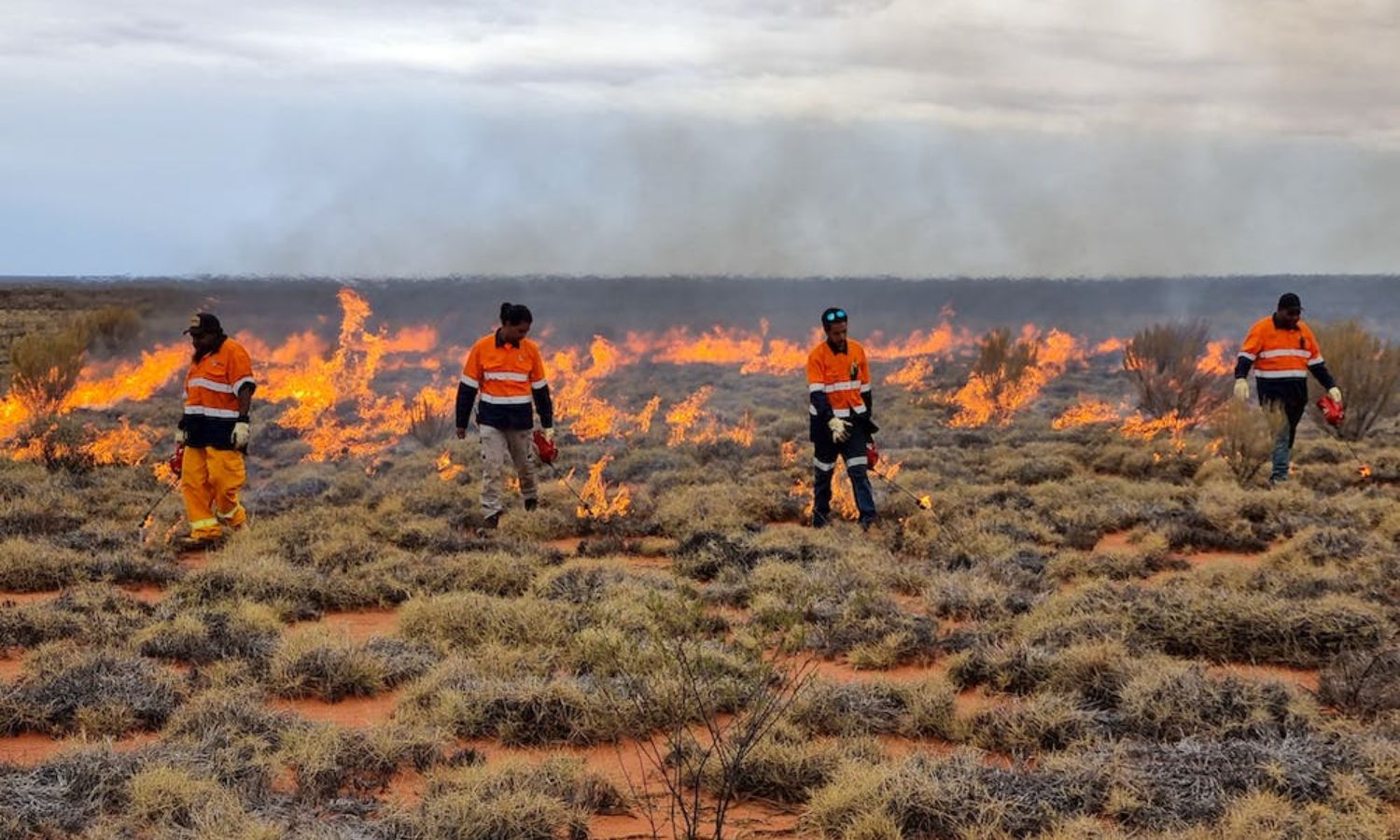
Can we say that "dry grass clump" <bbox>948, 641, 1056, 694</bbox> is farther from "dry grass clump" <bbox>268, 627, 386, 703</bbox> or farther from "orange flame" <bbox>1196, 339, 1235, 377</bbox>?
"orange flame" <bbox>1196, 339, 1235, 377</bbox>

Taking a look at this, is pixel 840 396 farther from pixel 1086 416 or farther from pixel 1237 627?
pixel 1086 416

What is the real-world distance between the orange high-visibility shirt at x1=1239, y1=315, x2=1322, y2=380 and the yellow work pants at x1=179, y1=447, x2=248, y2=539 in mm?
10148

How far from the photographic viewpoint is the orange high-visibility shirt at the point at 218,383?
9.20 metres

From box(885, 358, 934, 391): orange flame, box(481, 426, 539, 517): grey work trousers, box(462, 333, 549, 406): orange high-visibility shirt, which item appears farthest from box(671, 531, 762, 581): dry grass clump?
box(885, 358, 934, 391): orange flame

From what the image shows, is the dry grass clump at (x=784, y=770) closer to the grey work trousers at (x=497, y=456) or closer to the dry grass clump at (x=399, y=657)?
the dry grass clump at (x=399, y=657)

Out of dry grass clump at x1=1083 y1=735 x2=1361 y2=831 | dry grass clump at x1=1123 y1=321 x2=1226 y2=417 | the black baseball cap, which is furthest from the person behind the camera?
dry grass clump at x1=1123 y1=321 x2=1226 y2=417

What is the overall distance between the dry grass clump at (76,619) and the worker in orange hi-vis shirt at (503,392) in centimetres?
331

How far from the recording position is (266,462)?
55.1 ft

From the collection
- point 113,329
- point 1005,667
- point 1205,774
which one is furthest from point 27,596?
point 113,329

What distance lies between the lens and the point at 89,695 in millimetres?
5504

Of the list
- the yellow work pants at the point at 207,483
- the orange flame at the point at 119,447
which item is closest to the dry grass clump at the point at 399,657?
the yellow work pants at the point at 207,483

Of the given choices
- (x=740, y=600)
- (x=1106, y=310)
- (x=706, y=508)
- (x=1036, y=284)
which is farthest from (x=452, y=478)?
(x=1036, y=284)

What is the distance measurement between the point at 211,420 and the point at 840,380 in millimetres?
5587

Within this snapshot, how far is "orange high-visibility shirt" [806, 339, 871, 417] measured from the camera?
32.6ft
